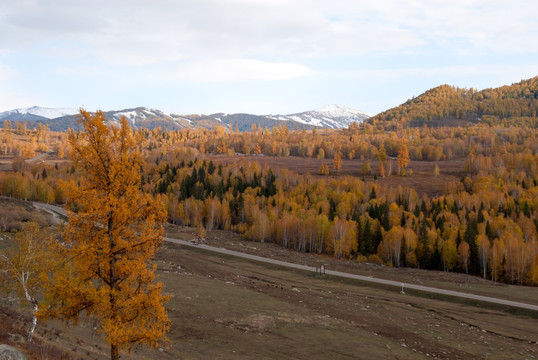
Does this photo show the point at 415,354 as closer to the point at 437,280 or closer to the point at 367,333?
the point at 367,333

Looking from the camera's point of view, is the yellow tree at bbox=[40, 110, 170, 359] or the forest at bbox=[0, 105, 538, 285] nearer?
the yellow tree at bbox=[40, 110, 170, 359]

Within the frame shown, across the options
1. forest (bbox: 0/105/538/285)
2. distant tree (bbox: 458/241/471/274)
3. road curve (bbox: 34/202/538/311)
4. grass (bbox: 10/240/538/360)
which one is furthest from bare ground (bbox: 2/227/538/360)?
forest (bbox: 0/105/538/285)

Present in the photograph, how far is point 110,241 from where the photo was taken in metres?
17.6

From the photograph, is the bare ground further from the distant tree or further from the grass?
the distant tree

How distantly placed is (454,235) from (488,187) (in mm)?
71914

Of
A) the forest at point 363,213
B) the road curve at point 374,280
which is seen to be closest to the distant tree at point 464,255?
the forest at point 363,213

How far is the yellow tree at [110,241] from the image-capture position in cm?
1689

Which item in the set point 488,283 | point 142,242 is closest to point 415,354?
point 142,242

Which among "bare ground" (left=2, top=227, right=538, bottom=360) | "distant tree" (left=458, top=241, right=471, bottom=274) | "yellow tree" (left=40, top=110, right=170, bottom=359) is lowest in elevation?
"distant tree" (left=458, top=241, right=471, bottom=274)

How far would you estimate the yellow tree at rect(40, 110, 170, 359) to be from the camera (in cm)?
1689

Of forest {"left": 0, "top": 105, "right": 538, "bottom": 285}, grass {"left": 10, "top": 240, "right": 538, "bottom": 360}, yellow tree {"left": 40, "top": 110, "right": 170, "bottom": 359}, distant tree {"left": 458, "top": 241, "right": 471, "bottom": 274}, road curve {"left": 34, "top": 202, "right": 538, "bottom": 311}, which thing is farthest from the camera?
forest {"left": 0, "top": 105, "right": 538, "bottom": 285}

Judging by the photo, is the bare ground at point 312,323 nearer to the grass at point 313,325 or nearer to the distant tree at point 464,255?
the grass at point 313,325

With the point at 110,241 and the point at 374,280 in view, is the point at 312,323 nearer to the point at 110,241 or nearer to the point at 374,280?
the point at 374,280

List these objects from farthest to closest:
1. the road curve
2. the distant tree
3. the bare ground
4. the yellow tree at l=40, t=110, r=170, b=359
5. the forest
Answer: the forest < the distant tree < the road curve < the bare ground < the yellow tree at l=40, t=110, r=170, b=359
